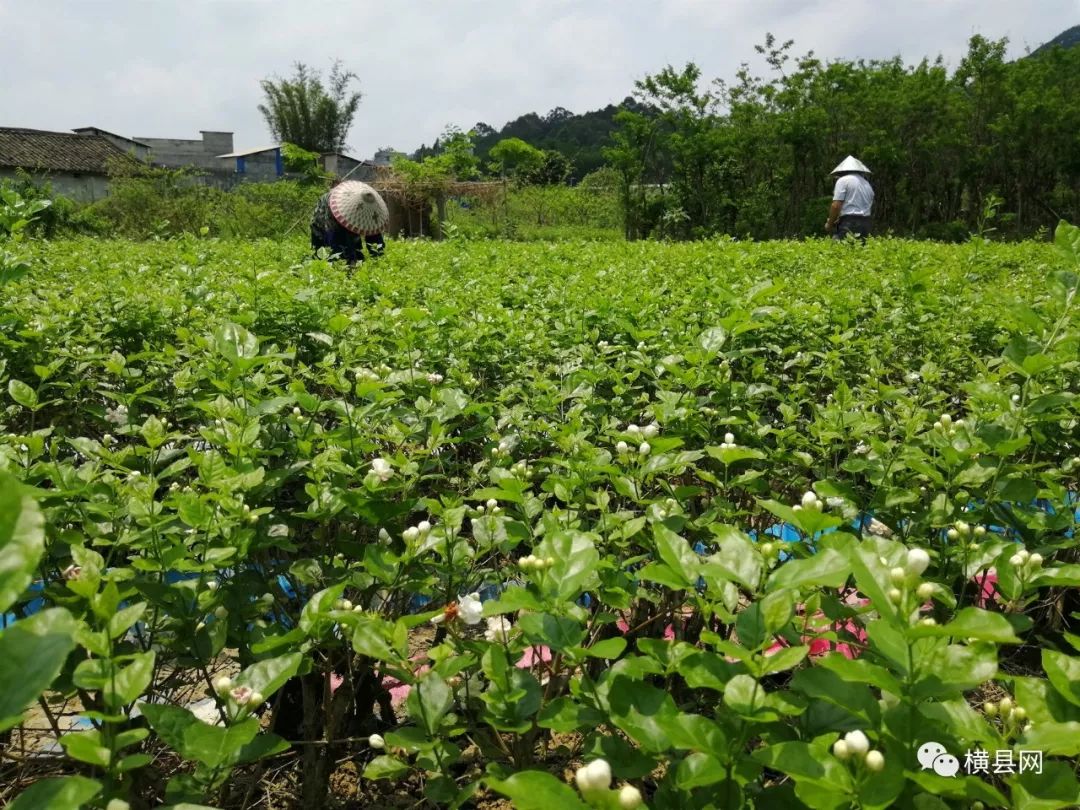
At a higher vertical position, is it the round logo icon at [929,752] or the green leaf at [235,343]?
the green leaf at [235,343]

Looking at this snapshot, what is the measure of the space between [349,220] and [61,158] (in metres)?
35.1

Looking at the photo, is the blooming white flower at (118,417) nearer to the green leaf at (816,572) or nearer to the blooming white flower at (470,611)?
the blooming white flower at (470,611)

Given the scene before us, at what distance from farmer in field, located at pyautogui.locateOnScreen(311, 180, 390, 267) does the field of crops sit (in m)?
3.59

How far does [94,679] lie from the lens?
→ 92 cm

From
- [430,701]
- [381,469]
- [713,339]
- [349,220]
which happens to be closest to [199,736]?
[430,701]

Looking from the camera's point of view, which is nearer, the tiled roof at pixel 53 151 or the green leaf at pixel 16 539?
the green leaf at pixel 16 539

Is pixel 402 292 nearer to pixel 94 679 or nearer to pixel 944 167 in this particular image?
pixel 94 679

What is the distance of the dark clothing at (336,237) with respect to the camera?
6668 mm

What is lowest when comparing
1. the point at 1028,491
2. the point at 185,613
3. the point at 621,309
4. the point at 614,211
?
the point at 185,613

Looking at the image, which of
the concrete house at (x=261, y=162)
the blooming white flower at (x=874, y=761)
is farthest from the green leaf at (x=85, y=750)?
the concrete house at (x=261, y=162)

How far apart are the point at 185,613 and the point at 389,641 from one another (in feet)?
1.33

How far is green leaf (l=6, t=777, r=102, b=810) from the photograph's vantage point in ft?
2.05

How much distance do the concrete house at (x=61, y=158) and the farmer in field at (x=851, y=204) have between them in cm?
3140

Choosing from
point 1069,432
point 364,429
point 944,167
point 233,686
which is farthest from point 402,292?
point 944,167
